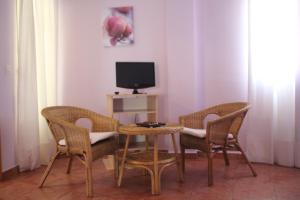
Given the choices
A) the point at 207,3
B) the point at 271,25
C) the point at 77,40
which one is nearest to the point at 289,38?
the point at 271,25

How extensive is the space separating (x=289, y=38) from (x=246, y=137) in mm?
1218

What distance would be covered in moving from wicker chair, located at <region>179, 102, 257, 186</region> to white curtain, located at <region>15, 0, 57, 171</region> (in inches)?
66.4

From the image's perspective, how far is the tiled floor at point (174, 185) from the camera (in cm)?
289

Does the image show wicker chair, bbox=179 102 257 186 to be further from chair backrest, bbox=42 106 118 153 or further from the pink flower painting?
the pink flower painting

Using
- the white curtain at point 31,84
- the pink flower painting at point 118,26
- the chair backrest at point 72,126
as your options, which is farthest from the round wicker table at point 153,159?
the pink flower painting at point 118,26

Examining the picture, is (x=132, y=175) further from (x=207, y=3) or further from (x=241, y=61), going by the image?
(x=207, y=3)

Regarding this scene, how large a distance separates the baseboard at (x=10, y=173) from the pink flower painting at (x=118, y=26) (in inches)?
77.4

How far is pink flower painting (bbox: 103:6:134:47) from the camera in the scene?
4.39 m

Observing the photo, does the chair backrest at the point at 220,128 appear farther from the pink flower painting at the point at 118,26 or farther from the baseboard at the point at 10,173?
the baseboard at the point at 10,173

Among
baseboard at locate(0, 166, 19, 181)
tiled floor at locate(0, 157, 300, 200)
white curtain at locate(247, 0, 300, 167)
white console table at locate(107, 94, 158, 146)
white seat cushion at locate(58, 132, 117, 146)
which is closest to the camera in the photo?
tiled floor at locate(0, 157, 300, 200)

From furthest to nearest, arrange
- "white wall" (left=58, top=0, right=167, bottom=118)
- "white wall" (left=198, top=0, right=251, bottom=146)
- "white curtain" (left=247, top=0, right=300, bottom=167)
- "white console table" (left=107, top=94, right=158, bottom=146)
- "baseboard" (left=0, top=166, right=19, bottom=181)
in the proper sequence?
"white wall" (left=58, top=0, right=167, bottom=118) → "white wall" (left=198, top=0, right=251, bottom=146) → "white console table" (left=107, top=94, right=158, bottom=146) → "white curtain" (left=247, top=0, right=300, bottom=167) → "baseboard" (left=0, top=166, right=19, bottom=181)

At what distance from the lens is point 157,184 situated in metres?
2.92

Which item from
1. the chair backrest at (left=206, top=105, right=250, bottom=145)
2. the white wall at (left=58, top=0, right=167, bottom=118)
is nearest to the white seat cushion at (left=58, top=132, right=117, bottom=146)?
the chair backrest at (left=206, top=105, right=250, bottom=145)

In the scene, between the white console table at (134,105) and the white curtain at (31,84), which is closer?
the white curtain at (31,84)
